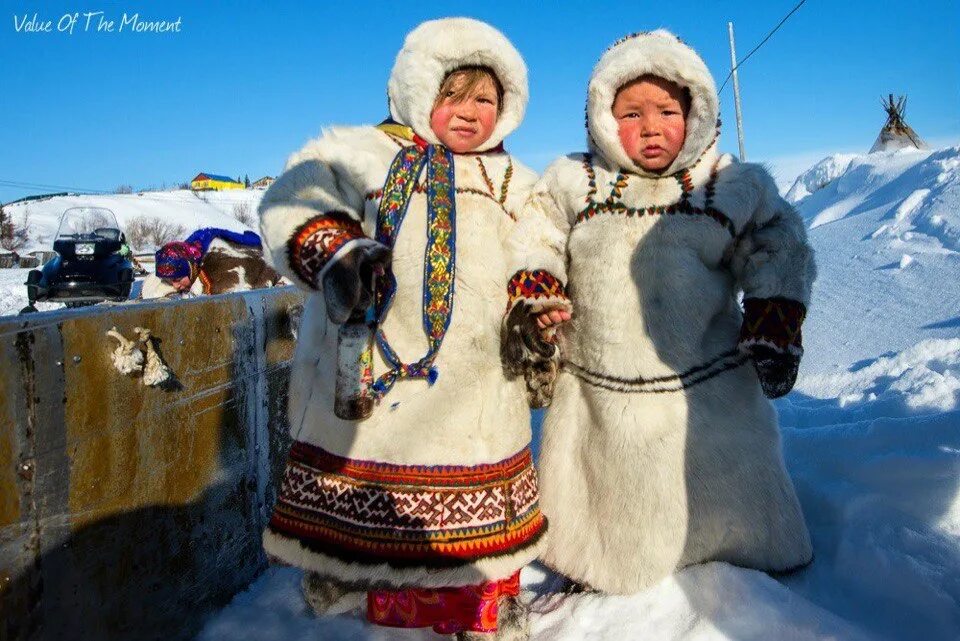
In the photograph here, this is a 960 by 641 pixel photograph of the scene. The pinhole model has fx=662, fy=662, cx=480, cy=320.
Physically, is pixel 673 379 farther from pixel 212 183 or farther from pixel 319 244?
pixel 212 183

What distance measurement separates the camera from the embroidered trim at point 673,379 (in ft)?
5.87

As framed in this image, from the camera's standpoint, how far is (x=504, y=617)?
72.1 inches

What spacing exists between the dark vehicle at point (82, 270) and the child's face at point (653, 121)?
283 inches

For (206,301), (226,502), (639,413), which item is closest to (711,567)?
(639,413)

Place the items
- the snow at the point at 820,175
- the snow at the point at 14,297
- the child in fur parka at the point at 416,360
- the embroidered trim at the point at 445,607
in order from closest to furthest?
the child in fur parka at the point at 416,360 → the embroidered trim at the point at 445,607 → the snow at the point at 14,297 → the snow at the point at 820,175

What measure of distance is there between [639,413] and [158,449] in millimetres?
1232

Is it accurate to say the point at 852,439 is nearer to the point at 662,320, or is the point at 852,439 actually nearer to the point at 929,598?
the point at 929,598

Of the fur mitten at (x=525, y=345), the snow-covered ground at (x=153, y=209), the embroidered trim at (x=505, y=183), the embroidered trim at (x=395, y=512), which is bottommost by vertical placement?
the embroidered trim at (x=395, y=512)

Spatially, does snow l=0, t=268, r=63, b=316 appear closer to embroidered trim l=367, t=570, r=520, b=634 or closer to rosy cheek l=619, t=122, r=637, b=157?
embroidered trim l=367, t=570, r=520, b=634

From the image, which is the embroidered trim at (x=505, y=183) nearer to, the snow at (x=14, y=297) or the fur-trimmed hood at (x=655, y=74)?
the fur-trimmed hood at (x=655, y=74)

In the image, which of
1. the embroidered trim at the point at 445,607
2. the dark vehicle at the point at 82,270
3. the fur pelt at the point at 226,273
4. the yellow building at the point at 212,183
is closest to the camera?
the embroidered trim at the point at 445,607

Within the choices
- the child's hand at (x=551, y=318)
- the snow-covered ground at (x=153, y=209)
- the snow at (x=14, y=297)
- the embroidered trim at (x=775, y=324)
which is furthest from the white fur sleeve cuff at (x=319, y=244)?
the snow-covered ground at (x=153, y=209)

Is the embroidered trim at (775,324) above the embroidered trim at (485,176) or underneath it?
underneath

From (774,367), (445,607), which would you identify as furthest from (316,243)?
(774,367)
